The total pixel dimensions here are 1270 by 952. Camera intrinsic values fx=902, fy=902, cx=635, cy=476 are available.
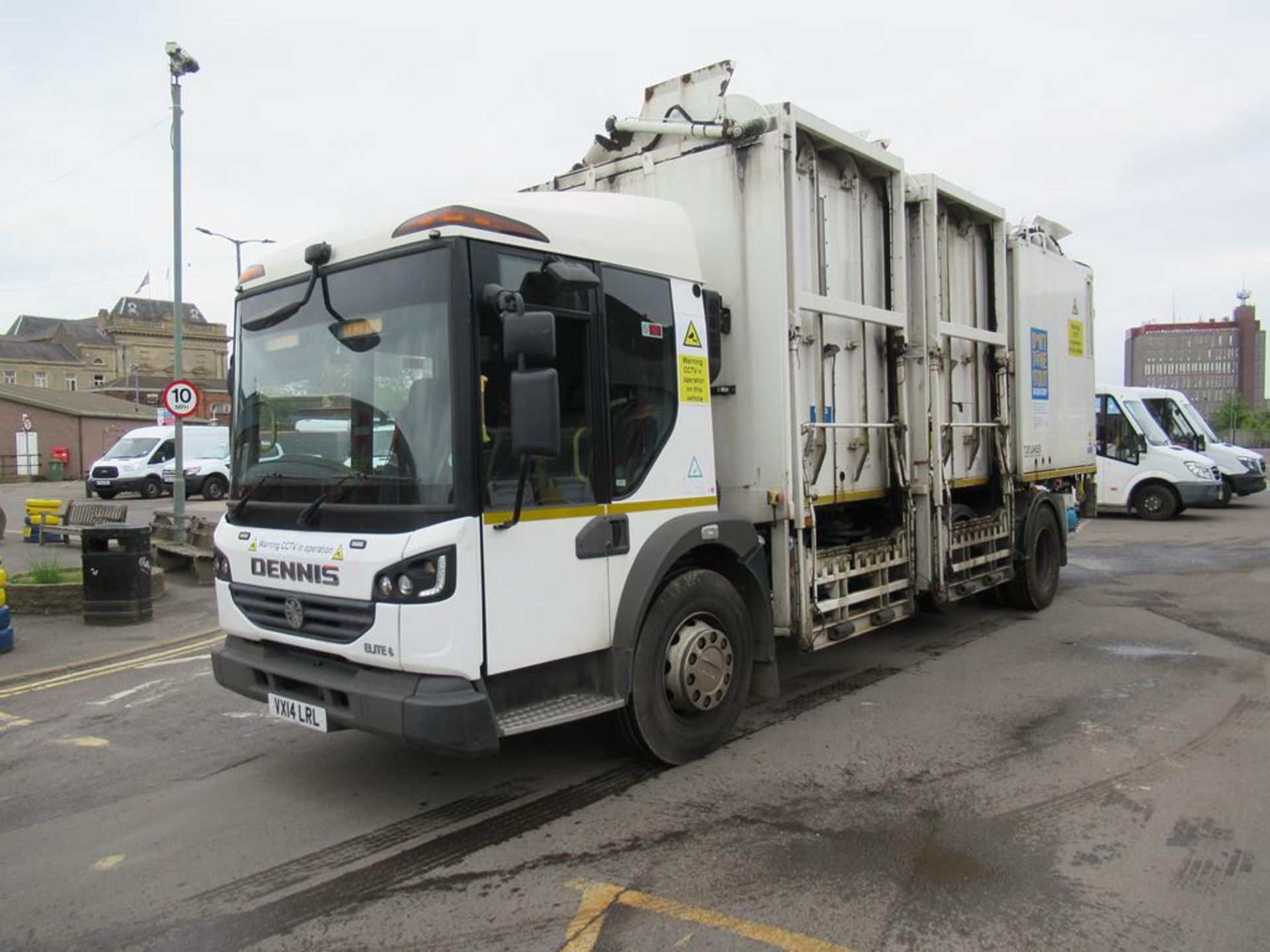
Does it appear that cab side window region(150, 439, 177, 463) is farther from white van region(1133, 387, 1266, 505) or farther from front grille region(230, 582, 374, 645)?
white van region(1133, 387, 1266, 505)

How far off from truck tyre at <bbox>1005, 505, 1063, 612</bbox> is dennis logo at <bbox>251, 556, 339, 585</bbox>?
6700 millimetres

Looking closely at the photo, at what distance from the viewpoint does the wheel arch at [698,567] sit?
4387 millimetres

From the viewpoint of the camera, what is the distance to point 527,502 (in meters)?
4.03

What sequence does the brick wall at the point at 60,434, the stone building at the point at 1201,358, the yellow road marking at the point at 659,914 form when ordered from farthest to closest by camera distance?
1. the stone building at the point at 1201,358
2. the brick wall at the point at 60,434
3. the yellow road marking at the point at 659,914

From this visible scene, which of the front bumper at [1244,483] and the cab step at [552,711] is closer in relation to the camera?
the cab step at [552,711]

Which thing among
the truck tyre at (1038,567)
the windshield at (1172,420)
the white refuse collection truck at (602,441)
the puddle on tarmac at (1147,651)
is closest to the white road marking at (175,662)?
the white refuse collection truck at (602,441)

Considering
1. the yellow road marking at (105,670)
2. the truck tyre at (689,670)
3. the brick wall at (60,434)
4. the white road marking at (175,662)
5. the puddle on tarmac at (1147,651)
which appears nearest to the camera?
the truck tyre at (689,670)

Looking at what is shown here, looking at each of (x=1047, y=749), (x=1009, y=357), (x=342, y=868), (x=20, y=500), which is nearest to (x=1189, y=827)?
(x=1047, y=749)

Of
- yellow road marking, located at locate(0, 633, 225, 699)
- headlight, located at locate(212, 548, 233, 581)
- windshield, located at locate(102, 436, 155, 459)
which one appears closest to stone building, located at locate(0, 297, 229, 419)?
windshield, located at locate(102, 436, 155, 459)

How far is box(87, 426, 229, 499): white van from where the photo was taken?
2661 cm

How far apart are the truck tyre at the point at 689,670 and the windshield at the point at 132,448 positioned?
26819 mm

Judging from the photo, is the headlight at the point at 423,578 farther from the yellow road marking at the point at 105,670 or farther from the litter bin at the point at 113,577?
the litter bin at the point at 113,577

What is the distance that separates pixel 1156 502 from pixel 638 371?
709 inches

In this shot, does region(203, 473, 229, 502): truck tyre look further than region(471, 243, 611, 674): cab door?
Yes
